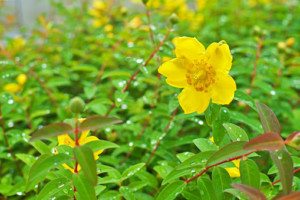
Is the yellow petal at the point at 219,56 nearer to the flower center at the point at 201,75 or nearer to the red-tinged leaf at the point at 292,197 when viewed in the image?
the flower center at the point at 201,75

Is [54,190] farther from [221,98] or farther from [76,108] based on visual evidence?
[221,98]

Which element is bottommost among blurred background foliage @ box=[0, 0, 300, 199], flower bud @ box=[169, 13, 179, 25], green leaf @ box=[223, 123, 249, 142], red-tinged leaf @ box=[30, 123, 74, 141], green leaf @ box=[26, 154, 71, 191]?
blurred background foliage @ box=[0, 0, 300, 199]

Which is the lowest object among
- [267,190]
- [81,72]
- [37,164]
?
[81,72]

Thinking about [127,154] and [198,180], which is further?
[127,154]

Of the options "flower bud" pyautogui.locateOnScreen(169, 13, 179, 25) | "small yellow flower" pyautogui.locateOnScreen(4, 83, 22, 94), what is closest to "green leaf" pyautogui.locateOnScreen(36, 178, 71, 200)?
"flower bud" pyautogui.locateOnScreen(169, 13, 179, 25)

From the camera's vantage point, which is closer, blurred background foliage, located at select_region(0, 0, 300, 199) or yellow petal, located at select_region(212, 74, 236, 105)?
yellow petal, located at select_region(212, 74, 236, 105)

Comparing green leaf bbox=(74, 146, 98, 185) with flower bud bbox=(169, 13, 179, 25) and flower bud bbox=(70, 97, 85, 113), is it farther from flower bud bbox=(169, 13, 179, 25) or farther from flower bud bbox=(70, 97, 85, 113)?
flower bud bbox=(169, 13, 179, 25)

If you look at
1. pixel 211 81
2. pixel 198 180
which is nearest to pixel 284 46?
pixel 211 81
